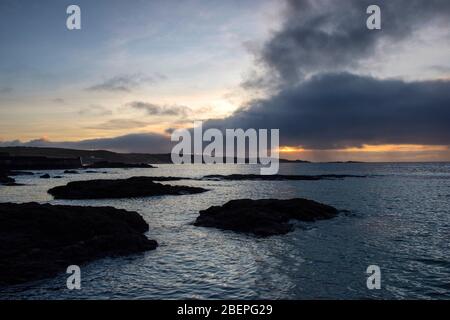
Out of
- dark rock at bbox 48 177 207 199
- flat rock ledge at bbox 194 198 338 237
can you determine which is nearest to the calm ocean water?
flat rock ledge at bbox 194 198 338 237

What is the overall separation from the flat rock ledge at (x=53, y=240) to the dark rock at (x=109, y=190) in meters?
34.1

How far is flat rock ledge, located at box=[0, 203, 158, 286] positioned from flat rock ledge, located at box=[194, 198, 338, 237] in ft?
30.5

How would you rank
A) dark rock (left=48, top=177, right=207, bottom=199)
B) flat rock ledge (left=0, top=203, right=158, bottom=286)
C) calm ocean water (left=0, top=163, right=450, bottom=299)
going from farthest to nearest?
dark rock (left=48, top=177, right=207, bottom=199) < flat rock ledge (left=0, top=203, right=158, bottom=286) < calm ocean water (left=0, top=163, right=450, bottom=299)

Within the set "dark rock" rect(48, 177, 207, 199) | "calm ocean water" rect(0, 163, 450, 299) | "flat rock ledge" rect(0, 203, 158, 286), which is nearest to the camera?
"calm ocean water" rect(0, 163, 450, 299)

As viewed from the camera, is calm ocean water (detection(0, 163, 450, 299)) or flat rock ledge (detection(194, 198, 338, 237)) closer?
calm ocean water (detection(0, 163, 450, 299))

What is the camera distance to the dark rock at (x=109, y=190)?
60250mm

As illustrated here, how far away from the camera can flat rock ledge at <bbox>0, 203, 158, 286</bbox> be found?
18.6 meters

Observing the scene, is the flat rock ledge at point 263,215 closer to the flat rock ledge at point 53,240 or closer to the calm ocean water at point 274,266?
the calm ocean water at point 274,266

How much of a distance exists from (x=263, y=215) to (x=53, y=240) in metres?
18.3

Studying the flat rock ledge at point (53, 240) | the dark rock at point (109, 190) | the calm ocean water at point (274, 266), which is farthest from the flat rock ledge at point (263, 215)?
the dark rock at point (109, 190)

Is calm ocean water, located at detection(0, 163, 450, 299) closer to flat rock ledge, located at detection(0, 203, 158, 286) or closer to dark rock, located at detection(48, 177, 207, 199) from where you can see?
flat rock ledge, located at detection(0, 203, 158, 286)

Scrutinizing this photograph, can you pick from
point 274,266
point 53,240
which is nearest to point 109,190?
point 53,240

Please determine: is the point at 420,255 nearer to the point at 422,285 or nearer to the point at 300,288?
the point at 422,285
